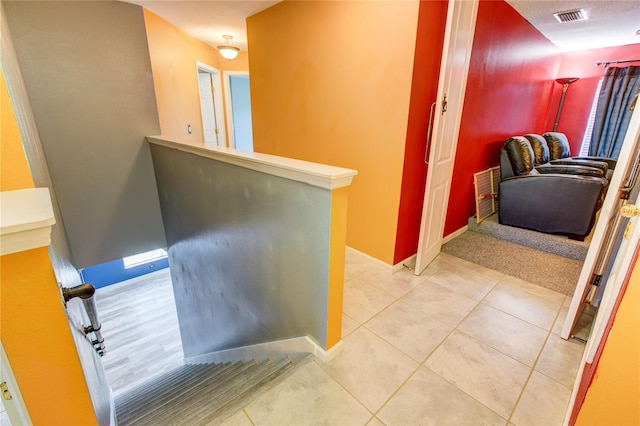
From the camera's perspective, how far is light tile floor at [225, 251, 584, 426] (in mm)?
1248

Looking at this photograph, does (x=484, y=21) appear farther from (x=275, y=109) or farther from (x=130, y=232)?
(x=130, y=232)

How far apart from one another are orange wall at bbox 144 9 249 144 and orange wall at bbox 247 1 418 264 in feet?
4.07

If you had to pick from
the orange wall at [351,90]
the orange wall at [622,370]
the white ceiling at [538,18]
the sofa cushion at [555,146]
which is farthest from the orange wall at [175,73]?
the sofa cushion at [555,146]

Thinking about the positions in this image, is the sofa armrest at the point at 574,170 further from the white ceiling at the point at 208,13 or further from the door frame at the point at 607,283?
the white ceiling at the point at 208,13

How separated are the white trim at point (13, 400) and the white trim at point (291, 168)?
107 centimetres

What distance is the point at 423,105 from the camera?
2.07 metres

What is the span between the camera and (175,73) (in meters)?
3.95

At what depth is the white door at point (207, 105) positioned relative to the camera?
5270 mm

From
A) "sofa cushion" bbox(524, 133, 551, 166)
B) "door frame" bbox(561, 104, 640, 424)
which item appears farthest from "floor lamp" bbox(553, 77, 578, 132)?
"door frame" bbox(561, 104, 640, 424)

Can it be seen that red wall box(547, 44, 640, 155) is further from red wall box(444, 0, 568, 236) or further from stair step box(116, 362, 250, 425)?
stair step box(116, 362, 250, 425)

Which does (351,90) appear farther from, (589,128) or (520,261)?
(589,128)

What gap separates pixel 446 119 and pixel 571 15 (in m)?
2.84

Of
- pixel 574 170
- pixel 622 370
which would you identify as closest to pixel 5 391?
pixel 622 370

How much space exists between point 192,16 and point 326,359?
392 cm
